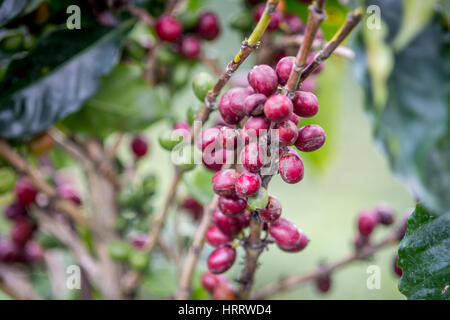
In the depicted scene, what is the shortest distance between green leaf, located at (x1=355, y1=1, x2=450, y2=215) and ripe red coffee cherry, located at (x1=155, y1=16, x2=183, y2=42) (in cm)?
33

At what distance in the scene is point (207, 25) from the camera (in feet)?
2.52

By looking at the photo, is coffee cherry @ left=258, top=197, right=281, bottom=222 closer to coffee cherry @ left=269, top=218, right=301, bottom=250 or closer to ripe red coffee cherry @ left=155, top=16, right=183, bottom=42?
coffee cherry @ left=269, top=218, right=301, bottom=250

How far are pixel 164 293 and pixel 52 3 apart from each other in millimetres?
469

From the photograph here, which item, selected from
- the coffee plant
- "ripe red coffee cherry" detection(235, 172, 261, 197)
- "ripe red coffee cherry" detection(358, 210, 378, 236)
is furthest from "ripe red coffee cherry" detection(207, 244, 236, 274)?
"ripe red coffee cherry" detection(358, 210, 378, 236)

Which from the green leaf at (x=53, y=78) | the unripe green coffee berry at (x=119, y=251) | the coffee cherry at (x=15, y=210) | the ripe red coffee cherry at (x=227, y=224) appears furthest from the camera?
the coffee cherry at (x=15, y=210)

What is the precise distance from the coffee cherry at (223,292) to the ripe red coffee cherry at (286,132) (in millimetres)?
235

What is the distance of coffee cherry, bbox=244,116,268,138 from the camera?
0.39 m

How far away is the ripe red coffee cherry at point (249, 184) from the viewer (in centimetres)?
39

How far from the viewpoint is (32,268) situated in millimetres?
965

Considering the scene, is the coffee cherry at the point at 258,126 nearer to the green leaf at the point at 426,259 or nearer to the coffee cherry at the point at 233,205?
the coffee cherry at the point at 233,205

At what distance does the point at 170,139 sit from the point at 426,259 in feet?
0.95

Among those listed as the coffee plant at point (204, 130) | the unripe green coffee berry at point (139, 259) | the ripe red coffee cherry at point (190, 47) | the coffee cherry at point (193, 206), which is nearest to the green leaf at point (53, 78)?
the coffee plant at point (204, 130)
